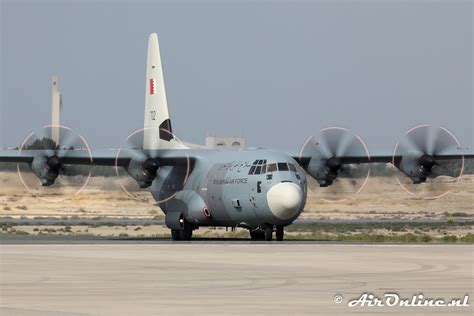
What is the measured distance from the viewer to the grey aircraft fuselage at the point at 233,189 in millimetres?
45375

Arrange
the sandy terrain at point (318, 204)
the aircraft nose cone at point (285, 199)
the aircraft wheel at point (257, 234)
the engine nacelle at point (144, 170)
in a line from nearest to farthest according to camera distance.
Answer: the aircraft nose cone at point (285, 199) → the aircraft wheel at point (257, 234) → the engine nacelle at point (144, 170) → the sandy terrain at point (318, 204)

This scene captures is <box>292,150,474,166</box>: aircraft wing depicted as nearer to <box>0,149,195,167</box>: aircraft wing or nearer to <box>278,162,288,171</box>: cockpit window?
<box>0,149,195,167</box>: aircraft wing

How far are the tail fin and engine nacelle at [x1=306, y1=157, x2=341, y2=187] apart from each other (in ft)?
23.9

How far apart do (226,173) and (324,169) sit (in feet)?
18.8

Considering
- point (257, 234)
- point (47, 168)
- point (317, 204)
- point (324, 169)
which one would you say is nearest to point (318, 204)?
point (317, 204)

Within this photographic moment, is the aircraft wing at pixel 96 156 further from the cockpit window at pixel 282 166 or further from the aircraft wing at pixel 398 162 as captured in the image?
the cockpit window at pixel 282 166

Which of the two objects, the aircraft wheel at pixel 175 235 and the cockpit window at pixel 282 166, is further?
the aircraft wheel at pixel 175 235

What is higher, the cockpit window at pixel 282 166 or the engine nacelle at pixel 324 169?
the cockpit window at pixel 282 166

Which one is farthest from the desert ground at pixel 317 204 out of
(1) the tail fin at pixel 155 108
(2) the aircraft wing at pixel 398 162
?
(2) the aircraft wing at pixel 398 162

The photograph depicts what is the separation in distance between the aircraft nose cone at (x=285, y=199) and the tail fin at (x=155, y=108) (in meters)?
11.6

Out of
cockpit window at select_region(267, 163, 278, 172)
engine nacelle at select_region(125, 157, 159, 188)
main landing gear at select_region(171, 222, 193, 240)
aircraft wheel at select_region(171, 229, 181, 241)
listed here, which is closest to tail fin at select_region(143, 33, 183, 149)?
engine nacelle at select_region(125, 157, 159, 188)
